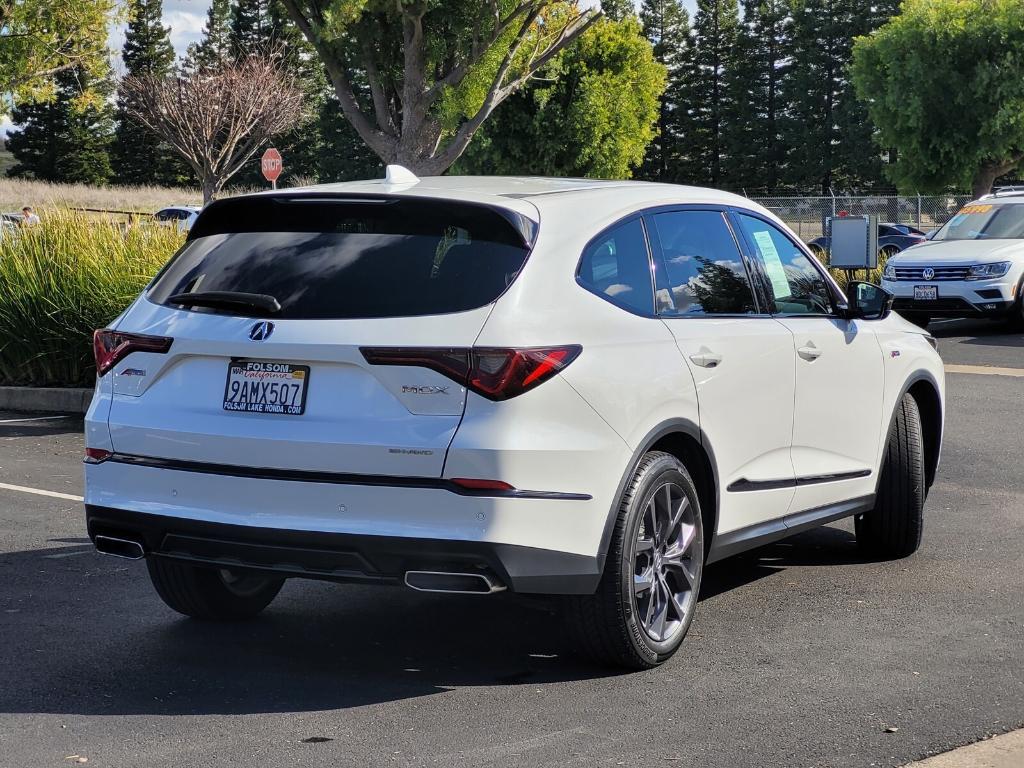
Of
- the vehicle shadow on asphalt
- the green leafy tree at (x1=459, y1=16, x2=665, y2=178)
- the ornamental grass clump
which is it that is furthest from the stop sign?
the vehicle shadow on asphalt

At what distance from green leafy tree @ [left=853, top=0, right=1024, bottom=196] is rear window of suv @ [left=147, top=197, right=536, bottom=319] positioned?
43.6 metres

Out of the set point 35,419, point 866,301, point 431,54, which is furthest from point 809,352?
point 431,54

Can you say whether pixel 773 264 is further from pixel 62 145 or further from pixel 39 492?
pixel 62 145

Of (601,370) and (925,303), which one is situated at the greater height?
(601,370)

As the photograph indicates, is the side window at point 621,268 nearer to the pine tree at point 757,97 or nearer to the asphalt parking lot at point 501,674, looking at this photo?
the asphalt parking lot at point 501,674

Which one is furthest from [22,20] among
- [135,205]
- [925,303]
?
[135,205]

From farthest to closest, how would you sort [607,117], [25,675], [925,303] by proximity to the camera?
[607,117], [925,303], [25,675]

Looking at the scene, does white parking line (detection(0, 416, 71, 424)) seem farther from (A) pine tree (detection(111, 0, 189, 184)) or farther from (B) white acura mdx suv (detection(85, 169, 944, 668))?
(A) pine tree (detection(111, 0, 189, 184))

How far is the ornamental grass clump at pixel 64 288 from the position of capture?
1315 centimetres

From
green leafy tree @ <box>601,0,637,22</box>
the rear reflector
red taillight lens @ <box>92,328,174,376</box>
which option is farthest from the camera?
green leafy tree @ <box>601,0,637,22</box>

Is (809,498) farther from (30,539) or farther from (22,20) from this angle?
(22,20)

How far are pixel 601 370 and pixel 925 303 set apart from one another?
51.5ft

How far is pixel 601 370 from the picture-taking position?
15.7 ft

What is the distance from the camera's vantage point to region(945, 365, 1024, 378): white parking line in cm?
1552
